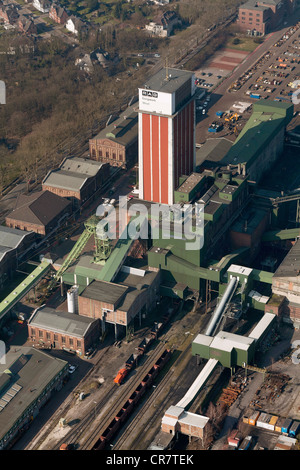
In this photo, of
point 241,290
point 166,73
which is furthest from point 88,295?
point 166,73

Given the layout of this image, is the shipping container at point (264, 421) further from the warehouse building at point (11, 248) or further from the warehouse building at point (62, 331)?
the warehouse building at point (11, 248)

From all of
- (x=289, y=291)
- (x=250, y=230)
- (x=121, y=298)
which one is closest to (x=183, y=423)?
(x=121, y=298)

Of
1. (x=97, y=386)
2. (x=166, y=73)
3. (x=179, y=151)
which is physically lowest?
(x=97, y=386)

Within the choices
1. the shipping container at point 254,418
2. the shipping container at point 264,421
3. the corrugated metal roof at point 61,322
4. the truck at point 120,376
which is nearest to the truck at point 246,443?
the shipping container at point 254,418

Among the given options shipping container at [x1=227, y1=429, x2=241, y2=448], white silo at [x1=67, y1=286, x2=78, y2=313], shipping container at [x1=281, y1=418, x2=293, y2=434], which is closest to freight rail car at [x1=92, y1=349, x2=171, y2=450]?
shipping container at [x1=227, y1=429, x2=241, y2=448]

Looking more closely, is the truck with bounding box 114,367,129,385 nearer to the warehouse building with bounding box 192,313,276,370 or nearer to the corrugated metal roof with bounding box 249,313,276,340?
the warehouse building with bounding box 192,313,276,370

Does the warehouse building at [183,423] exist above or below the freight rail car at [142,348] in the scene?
above
